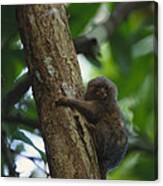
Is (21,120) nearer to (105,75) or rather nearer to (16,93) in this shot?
(16,93)

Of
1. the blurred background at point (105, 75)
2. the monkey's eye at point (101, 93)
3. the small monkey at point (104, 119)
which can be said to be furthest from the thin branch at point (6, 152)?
the monkey's eye at point (101, 93)

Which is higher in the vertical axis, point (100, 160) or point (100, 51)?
point (100, 51)

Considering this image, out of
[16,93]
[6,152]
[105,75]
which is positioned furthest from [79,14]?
[6,152]

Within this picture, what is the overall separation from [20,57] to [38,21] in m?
0.18

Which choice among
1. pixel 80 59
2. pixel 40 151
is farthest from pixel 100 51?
pixel 40 151

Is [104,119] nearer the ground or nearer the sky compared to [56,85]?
nearer the ground

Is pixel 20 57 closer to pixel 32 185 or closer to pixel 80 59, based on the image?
pixel 80 59

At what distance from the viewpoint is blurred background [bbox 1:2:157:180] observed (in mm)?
2422

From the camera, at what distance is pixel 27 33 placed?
249 cm

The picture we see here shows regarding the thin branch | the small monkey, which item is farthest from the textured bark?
the thin branch

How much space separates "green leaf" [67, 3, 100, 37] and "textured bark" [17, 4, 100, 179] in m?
0.05

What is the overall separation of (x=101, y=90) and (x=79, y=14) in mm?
313

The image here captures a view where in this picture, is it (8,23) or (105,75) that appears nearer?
(105,75)

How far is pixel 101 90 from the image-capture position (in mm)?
2414
